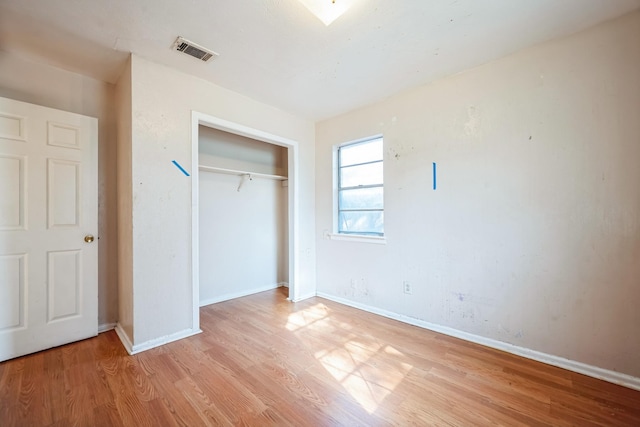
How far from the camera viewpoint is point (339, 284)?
3.51m

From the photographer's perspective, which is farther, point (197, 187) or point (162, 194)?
point (197, 187)

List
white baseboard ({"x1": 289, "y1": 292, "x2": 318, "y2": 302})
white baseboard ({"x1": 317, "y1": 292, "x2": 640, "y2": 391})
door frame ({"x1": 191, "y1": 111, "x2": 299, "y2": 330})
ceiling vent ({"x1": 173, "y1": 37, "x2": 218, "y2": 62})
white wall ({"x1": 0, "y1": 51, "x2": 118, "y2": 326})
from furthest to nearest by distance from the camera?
white baseboard ({"x1": 289, "y1": 292, "x2": 318, "y2": 302}), door frame ({"x1": 191, "y1": 111, "x2": 299, "y2": 330}), white wall ({"x1": 0, "y1": 51, "x2": 118, "y2": 326}), ceiling vent ({"x1": 173, "y1": 37, "x2": 218, "y2": 62}), white baseboard ({"x1": 317, "y1": 292, "x2": 640, "y2": 391})

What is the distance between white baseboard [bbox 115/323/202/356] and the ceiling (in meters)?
2.50

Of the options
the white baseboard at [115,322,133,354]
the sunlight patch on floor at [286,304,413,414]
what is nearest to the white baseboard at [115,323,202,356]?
the white baseboard at [115,322,133,354]

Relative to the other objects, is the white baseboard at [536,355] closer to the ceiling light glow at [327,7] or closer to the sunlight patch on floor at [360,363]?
the sunlight patch on floor at [360,363]

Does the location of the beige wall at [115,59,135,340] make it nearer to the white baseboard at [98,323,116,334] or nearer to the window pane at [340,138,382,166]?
the white baseboard at [98,323,116,334]

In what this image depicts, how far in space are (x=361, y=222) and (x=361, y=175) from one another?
2.04 ft

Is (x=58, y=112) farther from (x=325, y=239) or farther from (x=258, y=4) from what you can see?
(x=325, y=239)

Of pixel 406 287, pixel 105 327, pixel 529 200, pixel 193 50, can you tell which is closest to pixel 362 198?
pixel 406 287

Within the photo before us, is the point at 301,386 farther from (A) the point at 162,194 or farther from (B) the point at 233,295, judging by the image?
(B) the point at 233,295

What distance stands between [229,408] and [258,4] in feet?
8.42

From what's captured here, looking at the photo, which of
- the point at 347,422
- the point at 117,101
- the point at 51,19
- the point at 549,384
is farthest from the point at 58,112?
the point at 549,384

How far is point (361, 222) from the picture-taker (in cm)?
338

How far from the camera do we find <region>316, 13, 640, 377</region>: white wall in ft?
5.88
